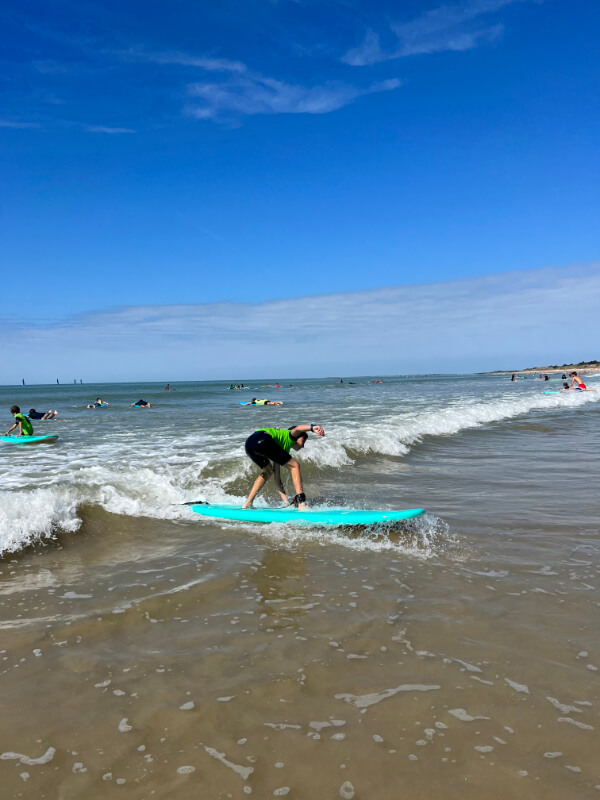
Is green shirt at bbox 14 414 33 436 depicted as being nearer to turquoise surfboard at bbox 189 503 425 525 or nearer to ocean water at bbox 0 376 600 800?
ocean water at bbox 0 376 600 800

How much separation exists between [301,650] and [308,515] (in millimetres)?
3577

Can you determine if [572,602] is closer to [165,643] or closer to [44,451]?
[165,643]

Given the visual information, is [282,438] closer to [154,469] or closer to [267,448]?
[267,448]

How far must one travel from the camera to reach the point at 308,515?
7.30 m

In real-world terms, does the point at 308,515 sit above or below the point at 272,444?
below

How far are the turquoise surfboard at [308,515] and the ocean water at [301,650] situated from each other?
164 millimetres

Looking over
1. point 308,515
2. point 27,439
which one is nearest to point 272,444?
point 308,515

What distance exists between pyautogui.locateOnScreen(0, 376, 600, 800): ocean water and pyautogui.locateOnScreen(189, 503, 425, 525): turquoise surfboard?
16 cm

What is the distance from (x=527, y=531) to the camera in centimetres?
638

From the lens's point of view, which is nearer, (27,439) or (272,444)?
A: (272,444)

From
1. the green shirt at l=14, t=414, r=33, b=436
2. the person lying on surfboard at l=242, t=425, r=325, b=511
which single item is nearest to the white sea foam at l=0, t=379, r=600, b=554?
the person lying on surfboard at l=242, t=425, r=325, b=511

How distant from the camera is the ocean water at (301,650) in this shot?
8.53 feet

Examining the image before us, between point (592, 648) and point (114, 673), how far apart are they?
3.35 m

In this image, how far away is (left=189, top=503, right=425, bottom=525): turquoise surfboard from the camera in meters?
6.85
